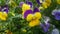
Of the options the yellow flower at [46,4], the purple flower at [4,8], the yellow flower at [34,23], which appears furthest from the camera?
the purple flower at [4,8]

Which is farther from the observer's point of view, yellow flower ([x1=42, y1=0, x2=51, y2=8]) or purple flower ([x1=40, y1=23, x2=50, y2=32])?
yellow flower ([x1=42, y1=0, x2=51, y2=8])

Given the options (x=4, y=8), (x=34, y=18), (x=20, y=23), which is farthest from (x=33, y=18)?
(x=4, y=8)

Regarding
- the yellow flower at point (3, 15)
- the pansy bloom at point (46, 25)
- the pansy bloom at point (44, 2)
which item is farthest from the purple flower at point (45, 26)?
the yellow flower at point (3, 15)

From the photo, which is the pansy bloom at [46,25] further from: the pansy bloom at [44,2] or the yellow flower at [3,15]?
the yellow flower at [3,15]

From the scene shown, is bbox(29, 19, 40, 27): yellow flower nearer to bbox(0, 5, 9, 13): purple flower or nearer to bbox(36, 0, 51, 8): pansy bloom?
bbox(36, 0, 51, 8): pansy bloom

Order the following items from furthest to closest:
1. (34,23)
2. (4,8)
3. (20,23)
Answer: (4,8) < (20,23) < (34,23)

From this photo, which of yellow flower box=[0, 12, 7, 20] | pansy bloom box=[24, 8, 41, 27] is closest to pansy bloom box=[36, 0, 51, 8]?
pansy bloom box=[24, 8, 41, 27]

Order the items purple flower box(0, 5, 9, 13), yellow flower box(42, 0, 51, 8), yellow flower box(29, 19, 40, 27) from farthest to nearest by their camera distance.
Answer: purple flower box(0, 5, 9, 13), yellow flower box(42, 0, 51, 8), yellow flower box(29, 19, 40, 27)

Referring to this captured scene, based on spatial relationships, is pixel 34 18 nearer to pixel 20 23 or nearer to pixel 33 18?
pixel 33 18

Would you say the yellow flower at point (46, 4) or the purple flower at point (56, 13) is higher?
the yellow flower at point (46, 4)

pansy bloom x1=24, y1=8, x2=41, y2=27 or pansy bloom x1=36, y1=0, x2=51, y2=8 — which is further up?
pansy bloom x1=36, y1=0, x2=51, y2=8

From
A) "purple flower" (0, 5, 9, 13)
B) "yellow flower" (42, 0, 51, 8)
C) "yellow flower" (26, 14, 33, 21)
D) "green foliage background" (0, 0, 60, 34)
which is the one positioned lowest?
"green foliage background" (0, 0, 60, 34)

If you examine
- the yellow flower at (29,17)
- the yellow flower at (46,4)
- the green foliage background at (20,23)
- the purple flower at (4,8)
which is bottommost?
the green foliage background at (20,23)

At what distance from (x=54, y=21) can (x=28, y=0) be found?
296 mm
